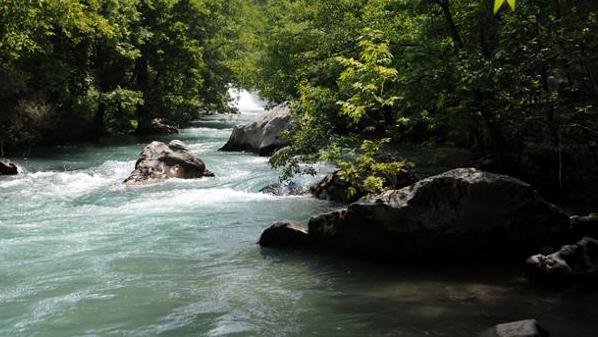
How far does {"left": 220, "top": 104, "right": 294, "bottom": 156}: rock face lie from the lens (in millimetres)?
20000

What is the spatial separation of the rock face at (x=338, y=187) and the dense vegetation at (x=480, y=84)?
178cm

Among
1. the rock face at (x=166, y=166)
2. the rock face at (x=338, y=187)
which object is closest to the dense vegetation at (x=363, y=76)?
the rock face at (x=338, y=187)

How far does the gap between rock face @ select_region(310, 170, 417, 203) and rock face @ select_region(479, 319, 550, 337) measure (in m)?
7.21

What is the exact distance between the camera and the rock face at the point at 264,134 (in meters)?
20.0

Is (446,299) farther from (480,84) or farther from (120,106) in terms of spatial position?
(120,106)

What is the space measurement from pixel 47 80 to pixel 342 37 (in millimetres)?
13207

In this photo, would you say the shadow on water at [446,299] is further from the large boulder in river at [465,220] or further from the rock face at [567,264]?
the large boulder in river at [465,220]

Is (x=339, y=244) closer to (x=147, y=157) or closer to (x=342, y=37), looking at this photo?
(x=342, y=37)

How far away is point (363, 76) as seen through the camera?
9117mm

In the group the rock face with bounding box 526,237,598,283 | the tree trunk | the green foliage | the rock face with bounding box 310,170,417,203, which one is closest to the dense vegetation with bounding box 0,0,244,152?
Answer: the green foliage

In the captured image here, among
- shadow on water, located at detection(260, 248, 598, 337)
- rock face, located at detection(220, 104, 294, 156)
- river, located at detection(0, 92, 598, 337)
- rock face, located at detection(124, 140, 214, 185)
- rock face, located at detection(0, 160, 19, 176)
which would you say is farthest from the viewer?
rock face, located at detection(220, 104, 294, 156)

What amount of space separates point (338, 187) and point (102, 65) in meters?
17.6

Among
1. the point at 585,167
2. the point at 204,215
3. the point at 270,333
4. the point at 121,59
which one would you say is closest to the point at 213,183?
the point at 204,215

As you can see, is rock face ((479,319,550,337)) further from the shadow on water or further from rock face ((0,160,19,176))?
rock face ((0,160,19,176))
